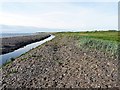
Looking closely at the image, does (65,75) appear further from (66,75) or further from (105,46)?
(105,46)

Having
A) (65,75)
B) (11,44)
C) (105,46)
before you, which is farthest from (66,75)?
(11,44)

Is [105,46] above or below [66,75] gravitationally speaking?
above

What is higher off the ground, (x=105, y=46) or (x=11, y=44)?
(x=105, y=46)

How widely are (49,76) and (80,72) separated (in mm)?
3391

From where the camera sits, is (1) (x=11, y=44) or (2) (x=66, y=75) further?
(1) (x=11, y=44)

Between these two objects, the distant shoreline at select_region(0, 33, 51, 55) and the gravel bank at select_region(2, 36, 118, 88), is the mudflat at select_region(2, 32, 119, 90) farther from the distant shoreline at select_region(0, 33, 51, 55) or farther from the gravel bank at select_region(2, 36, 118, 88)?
the distant shoreline at select_region(0, 33, 51, 55)

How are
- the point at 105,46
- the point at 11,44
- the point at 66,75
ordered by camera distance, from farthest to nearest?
the point at 11,44
the point at 105,46
the point at 66,75

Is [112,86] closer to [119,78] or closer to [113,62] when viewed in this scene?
[119,78]

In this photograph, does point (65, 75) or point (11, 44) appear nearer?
point (65, 75)

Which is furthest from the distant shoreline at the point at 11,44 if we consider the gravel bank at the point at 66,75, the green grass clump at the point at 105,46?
the gravel bank at the point at 66,75

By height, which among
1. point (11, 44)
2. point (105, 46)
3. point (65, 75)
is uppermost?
point (105, 46)

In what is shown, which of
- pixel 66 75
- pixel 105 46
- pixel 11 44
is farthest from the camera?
pixel 11 44

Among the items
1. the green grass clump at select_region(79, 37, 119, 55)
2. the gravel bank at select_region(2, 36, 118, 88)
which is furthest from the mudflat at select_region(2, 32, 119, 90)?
the green grass clump at select_region(79, 37, 119, 55)

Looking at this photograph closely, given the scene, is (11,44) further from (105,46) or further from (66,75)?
(66,75)
